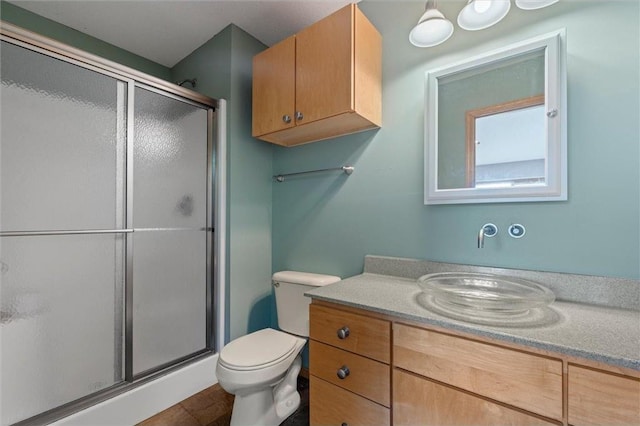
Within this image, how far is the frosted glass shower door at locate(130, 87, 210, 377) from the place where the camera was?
5.03 feet

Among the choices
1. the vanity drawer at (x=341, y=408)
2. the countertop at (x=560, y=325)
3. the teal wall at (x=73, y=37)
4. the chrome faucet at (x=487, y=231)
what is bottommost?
the vanity drawer at (x=341, y=408)

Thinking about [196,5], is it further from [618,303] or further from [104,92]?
[618,303]

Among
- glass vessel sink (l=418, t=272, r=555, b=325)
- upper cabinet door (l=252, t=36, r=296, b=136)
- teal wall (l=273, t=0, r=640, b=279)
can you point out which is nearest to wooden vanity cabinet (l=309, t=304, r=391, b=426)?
glass vessel sink (l=418, t=272, r=555, b=325)

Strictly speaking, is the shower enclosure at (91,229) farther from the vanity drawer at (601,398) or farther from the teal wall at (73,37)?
the vanity drawer at (601,398)

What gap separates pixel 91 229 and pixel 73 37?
155 cm

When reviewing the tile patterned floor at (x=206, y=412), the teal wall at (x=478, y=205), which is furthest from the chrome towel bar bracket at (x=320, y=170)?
the tile patterned floor at (x=206, y=412)

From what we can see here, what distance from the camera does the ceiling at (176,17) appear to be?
65.3 inches

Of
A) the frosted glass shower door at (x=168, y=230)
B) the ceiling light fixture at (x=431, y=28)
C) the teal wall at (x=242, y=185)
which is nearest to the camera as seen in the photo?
the ceiling light fixture at (x=431, y=28)

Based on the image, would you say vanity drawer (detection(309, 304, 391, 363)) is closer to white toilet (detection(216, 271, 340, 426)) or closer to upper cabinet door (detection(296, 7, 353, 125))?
white toilet (detection(216, 271, 340, 426))

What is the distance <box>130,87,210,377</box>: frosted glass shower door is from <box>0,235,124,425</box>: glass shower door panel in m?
0.12

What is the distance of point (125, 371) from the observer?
1470mm

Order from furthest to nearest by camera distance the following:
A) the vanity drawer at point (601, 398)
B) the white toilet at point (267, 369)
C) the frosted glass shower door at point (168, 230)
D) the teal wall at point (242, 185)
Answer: the teal wall at point (242, 185) → the frosted glass shower door at point (168, 230) → the white toilet at point (267, 369) → the vanity drawer at point (601, 398)

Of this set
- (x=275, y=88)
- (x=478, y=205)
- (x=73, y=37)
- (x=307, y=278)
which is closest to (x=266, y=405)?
(x=307, y=278)

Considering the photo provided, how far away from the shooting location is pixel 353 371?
1.02 m
